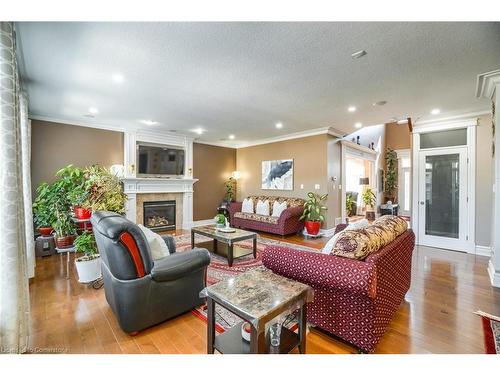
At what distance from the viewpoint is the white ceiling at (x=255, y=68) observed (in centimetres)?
198

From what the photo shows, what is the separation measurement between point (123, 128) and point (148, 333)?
4823 mm

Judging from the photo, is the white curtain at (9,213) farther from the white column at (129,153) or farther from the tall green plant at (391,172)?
the tall green plant at (391,172)

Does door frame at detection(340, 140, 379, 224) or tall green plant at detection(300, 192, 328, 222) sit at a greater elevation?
door frame at detection(340, 140, 379, 224)

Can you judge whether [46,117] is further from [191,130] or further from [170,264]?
[170,264]

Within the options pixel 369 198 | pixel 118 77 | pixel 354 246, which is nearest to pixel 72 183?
pixel 118 77

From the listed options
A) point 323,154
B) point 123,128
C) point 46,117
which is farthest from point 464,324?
point 46,117

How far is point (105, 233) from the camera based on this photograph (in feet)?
5.70

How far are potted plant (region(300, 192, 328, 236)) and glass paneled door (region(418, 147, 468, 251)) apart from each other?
193 centimetres

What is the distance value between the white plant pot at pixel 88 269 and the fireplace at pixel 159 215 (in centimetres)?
309

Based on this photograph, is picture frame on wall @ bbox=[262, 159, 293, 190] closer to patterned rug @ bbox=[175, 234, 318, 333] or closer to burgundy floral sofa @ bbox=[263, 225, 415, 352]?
patterned rug @ bbox=[175, 234, 318, 333]

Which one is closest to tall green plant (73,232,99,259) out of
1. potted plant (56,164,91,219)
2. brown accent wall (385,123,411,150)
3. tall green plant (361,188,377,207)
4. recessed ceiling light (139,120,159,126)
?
potted plant (56,164,91,219)

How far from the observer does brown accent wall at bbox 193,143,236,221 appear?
686 cm

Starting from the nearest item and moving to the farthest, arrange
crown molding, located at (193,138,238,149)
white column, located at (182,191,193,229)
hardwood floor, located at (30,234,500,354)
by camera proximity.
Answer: hardwood floor, located at (30,234,500,354) → white column, located at (182,191,193,229) → crown molding, located at (193,138,238,149)
